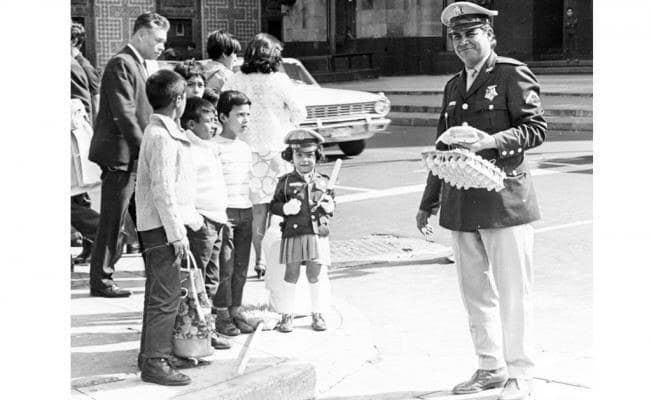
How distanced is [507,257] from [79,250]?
16.3 ft

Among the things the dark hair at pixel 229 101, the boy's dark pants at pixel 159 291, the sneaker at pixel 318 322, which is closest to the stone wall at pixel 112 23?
the dark hair at pixel 229 101

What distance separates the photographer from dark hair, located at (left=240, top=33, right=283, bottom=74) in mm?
8148

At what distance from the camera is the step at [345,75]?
33.1 meters

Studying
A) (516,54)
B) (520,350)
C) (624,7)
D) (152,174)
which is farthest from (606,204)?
(516,54)

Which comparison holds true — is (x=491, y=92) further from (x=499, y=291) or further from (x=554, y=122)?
(x=554, y=122)

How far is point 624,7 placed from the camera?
4.54 m

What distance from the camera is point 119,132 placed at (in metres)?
7.50

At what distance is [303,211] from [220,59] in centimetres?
213

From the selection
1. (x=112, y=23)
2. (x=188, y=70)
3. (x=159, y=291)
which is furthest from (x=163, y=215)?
(x=112, y=23)

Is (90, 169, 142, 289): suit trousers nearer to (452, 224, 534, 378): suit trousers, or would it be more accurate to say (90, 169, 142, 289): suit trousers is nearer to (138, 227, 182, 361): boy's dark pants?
(138, 227, 182, 361): boy's dark pants

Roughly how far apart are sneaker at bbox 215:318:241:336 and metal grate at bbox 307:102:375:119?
943 cm

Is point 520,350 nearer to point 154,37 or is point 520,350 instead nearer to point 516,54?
point 154,37

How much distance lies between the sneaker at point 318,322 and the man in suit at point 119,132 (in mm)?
1507

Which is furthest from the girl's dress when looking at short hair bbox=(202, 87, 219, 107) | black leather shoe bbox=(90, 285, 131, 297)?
black leather shoe bbox=(90, 285, 131, 297)
